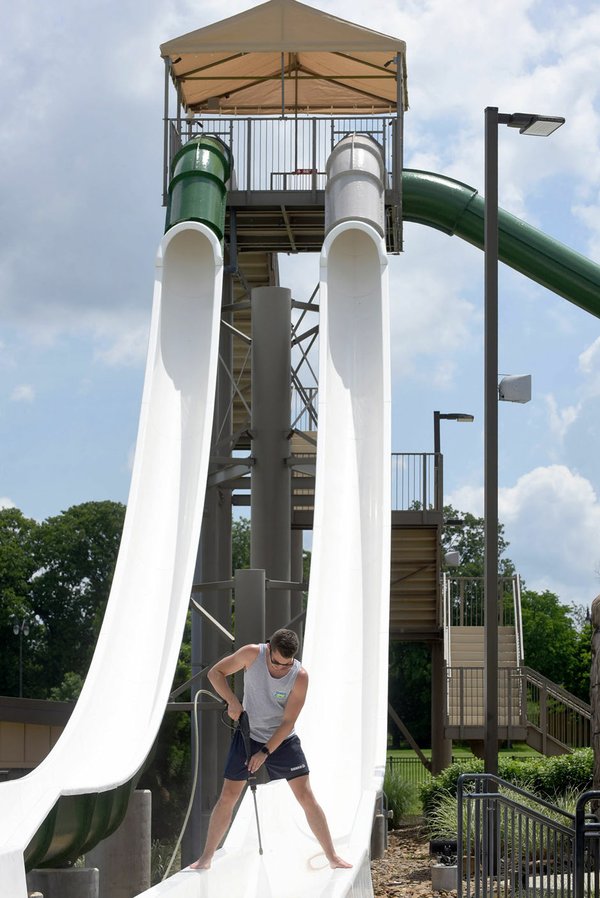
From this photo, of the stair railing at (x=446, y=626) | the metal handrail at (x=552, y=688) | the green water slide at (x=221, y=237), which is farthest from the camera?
the stair railing at (x=446, y=626)

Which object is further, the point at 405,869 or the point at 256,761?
the point at 405,869

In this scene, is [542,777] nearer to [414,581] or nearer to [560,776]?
[560,776]

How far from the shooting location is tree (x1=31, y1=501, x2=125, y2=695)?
68.2m

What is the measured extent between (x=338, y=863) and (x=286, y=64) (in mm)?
17029

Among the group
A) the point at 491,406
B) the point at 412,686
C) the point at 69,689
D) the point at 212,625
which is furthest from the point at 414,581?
the point at 412,686

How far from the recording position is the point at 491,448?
41.8ft

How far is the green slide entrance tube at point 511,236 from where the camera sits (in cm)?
2459

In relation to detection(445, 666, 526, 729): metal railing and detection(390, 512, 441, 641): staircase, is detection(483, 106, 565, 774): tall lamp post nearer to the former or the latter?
detection(445, 666, 526, 729): metal railing

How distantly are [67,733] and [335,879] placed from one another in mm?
4089

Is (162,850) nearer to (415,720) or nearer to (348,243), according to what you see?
(348,243)

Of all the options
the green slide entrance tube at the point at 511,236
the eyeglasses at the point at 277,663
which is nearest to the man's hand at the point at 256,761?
the eyeglasses at the point at 277,663

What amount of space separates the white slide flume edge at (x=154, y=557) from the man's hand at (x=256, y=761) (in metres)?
1.80

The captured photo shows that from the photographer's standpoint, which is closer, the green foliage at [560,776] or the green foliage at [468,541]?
the green foliage at [560,776]

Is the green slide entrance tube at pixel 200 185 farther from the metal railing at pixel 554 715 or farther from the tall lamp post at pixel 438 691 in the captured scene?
the metal railing at pixel 554 715
